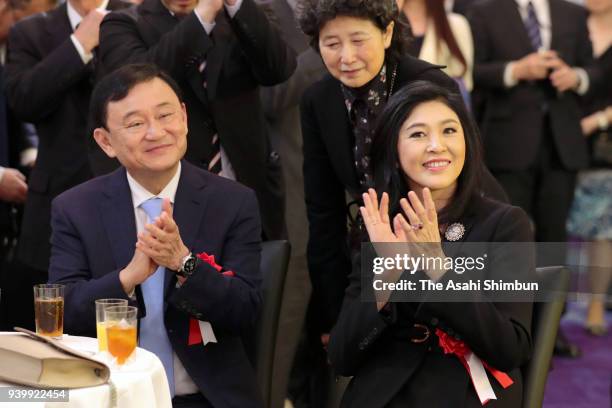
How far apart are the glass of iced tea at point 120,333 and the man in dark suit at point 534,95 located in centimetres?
289

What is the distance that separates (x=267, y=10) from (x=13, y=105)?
37.0 inches

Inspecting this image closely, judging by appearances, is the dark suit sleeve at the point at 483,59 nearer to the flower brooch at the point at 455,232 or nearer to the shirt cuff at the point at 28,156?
the shirt cuff at the point at 28,156

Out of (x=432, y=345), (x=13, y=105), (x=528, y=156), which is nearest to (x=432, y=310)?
(x=432, y=345)

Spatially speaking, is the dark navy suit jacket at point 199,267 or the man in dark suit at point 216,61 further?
the man in dark suit at point 216,61

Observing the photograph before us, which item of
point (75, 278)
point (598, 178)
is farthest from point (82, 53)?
point (598, 178)

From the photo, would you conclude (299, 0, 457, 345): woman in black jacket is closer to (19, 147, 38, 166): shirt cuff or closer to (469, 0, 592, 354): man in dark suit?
(19, 147, 38, 166): shirt cuff

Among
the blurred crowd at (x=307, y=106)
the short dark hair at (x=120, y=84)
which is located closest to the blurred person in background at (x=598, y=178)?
the blurred crowd at (x=307, y=106)

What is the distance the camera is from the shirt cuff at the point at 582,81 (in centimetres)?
493

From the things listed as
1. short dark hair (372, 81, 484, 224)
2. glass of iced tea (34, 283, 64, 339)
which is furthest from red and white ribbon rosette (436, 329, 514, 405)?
glass of iced tea (34, 283, 64, 339)

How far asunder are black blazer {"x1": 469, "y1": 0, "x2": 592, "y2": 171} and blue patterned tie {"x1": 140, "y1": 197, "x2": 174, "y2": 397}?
2.52 metres

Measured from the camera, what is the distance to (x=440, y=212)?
8.66 ft

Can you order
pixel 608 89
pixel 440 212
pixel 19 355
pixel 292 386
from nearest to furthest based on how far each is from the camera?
pixel 19 355
pixel 440 212
pixel 292 386
pixel 608 89

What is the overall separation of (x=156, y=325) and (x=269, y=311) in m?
0.31

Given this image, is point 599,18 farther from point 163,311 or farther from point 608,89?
point 163,311
